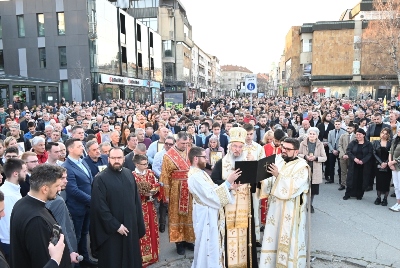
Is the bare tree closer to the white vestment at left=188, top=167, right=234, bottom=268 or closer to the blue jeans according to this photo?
the white vestment at left=188, top=167, right=234, bottom=268

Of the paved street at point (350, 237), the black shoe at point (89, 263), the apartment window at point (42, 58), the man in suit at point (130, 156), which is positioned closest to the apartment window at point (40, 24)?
the apartment window at point (42, 58)

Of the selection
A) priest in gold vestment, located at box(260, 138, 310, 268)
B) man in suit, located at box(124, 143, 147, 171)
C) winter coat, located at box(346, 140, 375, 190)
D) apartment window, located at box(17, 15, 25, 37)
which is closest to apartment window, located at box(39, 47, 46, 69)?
apartment window, located at box(17, 15, 25, 37)

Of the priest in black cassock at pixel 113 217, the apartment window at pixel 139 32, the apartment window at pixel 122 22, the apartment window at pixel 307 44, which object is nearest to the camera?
the priest in black cassock at pixel 113 217

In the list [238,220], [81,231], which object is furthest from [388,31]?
[81,231]

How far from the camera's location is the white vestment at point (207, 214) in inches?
179

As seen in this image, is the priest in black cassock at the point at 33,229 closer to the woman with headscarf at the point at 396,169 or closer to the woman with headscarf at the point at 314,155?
the woman with headscarf at the point at 314,155

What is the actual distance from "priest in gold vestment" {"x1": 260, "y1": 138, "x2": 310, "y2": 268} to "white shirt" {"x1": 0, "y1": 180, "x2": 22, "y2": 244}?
3236mm

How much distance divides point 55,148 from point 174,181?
2.02 m

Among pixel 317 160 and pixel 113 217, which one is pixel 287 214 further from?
pixel 317 160

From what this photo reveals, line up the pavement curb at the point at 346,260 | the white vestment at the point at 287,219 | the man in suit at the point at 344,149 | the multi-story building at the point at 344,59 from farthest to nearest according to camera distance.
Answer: the multi-story building at the point at 344,59, the man in suit at the point at 344,149, the pavement curb at the point at 346,260, the white vestment at the point at 287,219

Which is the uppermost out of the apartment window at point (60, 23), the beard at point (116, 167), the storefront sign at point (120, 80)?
the apartment window at point (60, 23)

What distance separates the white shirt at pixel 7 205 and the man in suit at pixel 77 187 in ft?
3.02

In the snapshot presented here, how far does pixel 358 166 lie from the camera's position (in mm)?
8867

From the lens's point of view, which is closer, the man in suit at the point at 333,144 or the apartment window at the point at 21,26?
the man in suit at the point at 333,144
